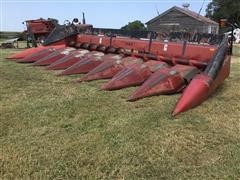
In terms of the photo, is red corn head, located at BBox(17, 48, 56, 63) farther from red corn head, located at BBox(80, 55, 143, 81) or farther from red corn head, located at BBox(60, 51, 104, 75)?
red corn head, located at BBox(80, 55, 143, 81)

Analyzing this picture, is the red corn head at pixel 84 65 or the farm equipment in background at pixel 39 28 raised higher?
the farm equipment in background at pixel 39 28

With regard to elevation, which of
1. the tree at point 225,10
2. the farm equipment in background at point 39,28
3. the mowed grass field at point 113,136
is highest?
the tree at point 225,10

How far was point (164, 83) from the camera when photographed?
5863mm

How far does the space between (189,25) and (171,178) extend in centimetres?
3405

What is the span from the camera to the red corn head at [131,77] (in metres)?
6.34

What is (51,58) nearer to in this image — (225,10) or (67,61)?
(67,61)

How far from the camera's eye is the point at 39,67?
8914 millimetres

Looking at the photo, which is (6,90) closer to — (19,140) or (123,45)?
(19,140)

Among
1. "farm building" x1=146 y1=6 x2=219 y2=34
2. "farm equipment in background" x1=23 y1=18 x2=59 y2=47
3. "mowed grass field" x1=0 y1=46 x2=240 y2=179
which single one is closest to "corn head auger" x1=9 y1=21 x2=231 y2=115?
"mowed grass field" x1=0 y1=46 x2=240 y2=179

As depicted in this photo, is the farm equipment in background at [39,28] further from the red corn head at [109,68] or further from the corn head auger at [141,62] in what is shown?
the red corn head at [109,68]

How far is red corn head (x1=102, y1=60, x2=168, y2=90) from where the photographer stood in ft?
20.8

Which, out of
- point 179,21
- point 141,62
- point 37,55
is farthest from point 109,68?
point 179,21

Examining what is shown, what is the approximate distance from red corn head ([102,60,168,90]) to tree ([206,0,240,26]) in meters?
50.3

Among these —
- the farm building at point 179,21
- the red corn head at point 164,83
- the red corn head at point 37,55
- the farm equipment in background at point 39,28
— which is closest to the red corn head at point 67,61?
the red corn head at point 37,55
